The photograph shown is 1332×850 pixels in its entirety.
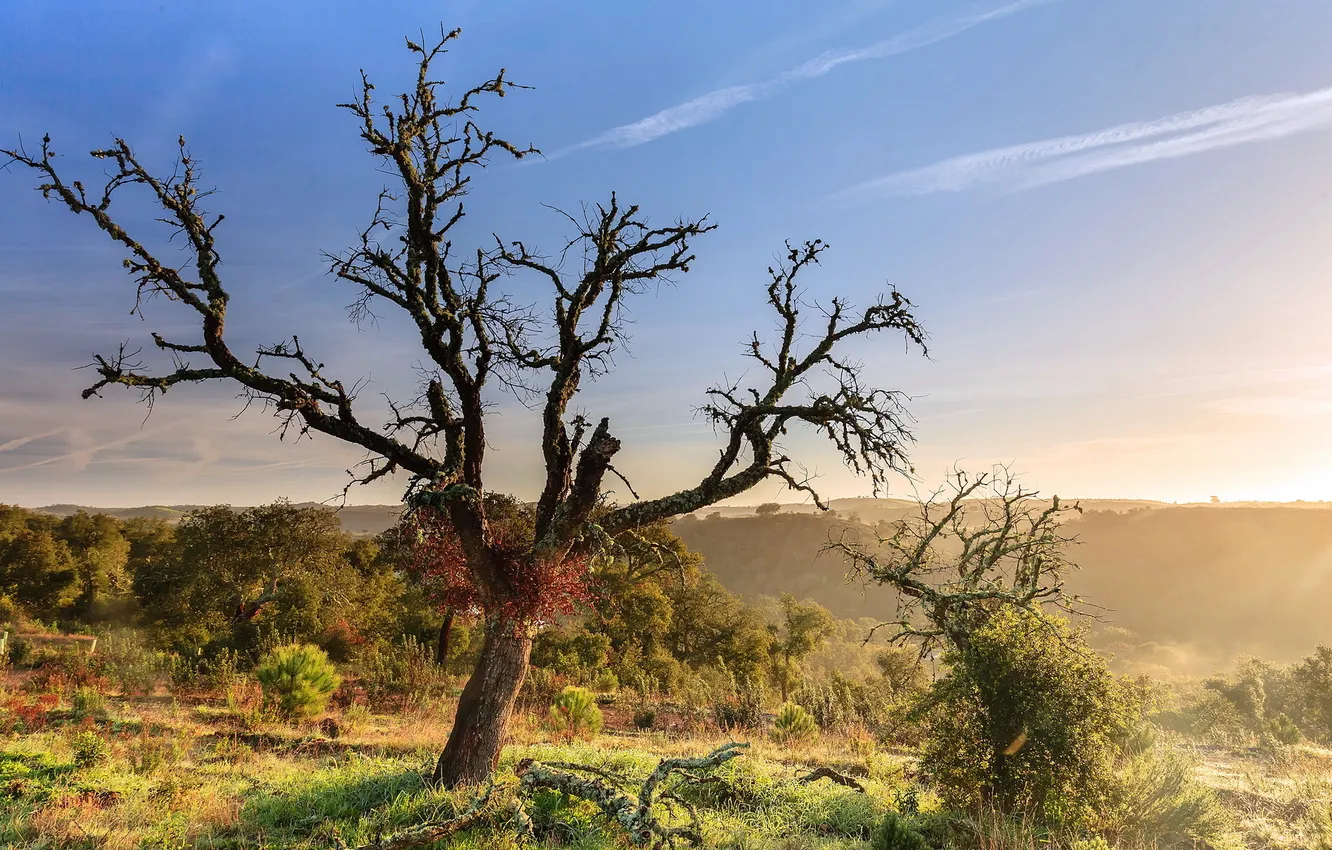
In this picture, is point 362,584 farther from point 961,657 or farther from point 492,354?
point 961,657

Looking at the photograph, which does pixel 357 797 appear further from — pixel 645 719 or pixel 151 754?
pixel 645 719

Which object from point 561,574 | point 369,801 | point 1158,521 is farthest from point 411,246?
point 1158,521

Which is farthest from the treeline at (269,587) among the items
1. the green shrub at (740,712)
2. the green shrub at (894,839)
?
the green shrub at (894,839)

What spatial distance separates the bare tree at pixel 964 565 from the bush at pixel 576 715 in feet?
21.7

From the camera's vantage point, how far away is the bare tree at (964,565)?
8258 mm

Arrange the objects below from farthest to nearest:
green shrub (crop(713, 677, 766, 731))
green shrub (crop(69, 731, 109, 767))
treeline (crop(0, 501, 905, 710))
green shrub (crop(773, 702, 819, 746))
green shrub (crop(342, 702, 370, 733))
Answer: treeline (crop(0, 501, 905, 710)) < green shrub (crop(713, 677, 766, 731)) < green shrub (crop(773, 702, 819, 746)) < green shrub (crop(342, 702, 370, 733)) < green shrub (crop(69, 731, 109, 767))

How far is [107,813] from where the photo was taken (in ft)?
19.7

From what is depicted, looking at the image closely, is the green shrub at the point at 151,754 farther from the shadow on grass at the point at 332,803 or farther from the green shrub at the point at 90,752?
the shadow on grass at the point at 332,803

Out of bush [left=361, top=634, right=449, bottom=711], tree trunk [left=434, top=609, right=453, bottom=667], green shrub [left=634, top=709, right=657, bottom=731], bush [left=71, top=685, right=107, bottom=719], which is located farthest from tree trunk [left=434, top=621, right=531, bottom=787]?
tree trunk [left=434, top=609, right=453, bottom=667]

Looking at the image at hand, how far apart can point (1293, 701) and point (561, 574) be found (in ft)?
133

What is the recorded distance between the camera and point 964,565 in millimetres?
10555

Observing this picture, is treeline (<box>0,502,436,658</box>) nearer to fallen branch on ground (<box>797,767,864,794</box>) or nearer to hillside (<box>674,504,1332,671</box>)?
fallen branch on ground (<box>797,767,864,794</box>)

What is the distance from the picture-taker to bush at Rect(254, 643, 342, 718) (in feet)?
40.5

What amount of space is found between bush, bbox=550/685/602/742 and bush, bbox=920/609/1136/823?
→ 25.0ft
